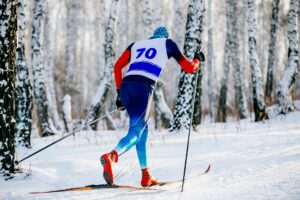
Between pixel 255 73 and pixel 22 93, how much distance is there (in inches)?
281

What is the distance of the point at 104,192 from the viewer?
3988 mm

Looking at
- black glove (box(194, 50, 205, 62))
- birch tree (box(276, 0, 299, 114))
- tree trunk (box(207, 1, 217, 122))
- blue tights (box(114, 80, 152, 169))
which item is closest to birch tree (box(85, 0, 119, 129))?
birch tree (box(276, 0, 299, 114))

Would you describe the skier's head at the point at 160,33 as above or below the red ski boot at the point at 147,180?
above

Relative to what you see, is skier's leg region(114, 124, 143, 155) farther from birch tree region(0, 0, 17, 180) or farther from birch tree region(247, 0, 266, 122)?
birch tree region(247, 0, 266, 122)

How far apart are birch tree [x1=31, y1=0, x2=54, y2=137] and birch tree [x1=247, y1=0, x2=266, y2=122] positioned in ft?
21.7

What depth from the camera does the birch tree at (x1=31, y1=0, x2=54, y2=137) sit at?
35.0ft

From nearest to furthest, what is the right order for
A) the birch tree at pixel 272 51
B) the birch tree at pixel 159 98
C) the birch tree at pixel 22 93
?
the birch tree at pixel 22 93
the birch tree at pixel 159 98
the birch tree at pixel 272 51

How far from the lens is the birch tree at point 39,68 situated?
10.7 metres

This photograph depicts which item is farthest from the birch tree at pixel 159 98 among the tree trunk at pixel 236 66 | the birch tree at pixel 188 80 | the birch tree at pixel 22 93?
the tree trunk at pixel 236 66

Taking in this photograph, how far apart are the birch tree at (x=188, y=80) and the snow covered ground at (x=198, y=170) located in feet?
3.78

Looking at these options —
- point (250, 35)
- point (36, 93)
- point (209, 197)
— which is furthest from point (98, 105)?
point (209, 197)

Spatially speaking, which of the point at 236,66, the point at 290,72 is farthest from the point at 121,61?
the point at 236,66

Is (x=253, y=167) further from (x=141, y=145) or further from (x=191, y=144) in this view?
(x=191, y=144)

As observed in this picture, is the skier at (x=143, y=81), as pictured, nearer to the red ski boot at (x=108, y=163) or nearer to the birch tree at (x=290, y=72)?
the red ski boot at (x=108, y=163)
